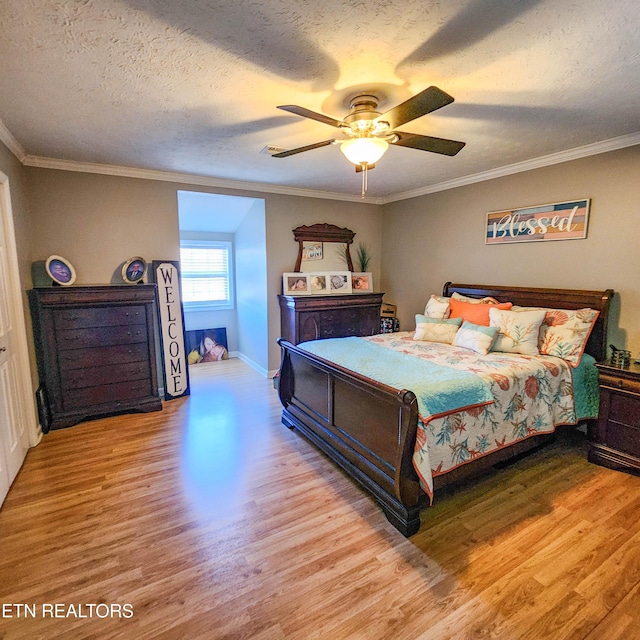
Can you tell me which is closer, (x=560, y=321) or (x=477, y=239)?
(x=560, y=321)

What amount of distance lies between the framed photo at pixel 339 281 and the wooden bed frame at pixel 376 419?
6.09ft

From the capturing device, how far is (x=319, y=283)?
489 cm

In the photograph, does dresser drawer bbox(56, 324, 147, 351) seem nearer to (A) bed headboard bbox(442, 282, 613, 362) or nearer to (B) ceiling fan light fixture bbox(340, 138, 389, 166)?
(B) ceiling fan light fixture bbox(340, 138, 389, 166)

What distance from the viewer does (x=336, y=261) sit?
202 inches

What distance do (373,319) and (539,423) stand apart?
8.85 feet

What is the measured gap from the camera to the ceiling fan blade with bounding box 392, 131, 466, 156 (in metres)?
2.12

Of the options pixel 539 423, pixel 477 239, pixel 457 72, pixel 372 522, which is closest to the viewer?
pixel 457 72

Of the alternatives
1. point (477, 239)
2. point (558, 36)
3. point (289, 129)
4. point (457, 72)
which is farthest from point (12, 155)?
point (477, 239)

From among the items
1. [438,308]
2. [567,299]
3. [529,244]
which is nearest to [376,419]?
[438,308]

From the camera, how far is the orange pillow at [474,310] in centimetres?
336

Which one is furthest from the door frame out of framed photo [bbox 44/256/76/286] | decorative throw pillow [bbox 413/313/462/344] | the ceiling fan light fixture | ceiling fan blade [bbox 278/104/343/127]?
decorative throw pillow [bbox 413/313/462/344]

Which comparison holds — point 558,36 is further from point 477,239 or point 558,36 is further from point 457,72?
point 477,239

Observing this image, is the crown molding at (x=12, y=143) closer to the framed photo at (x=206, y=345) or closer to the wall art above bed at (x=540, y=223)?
the framed photo at (x=206, y=345)

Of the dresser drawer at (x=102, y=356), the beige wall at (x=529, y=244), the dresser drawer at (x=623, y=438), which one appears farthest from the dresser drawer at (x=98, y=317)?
the dresser drawer at (x=623, y=438)
